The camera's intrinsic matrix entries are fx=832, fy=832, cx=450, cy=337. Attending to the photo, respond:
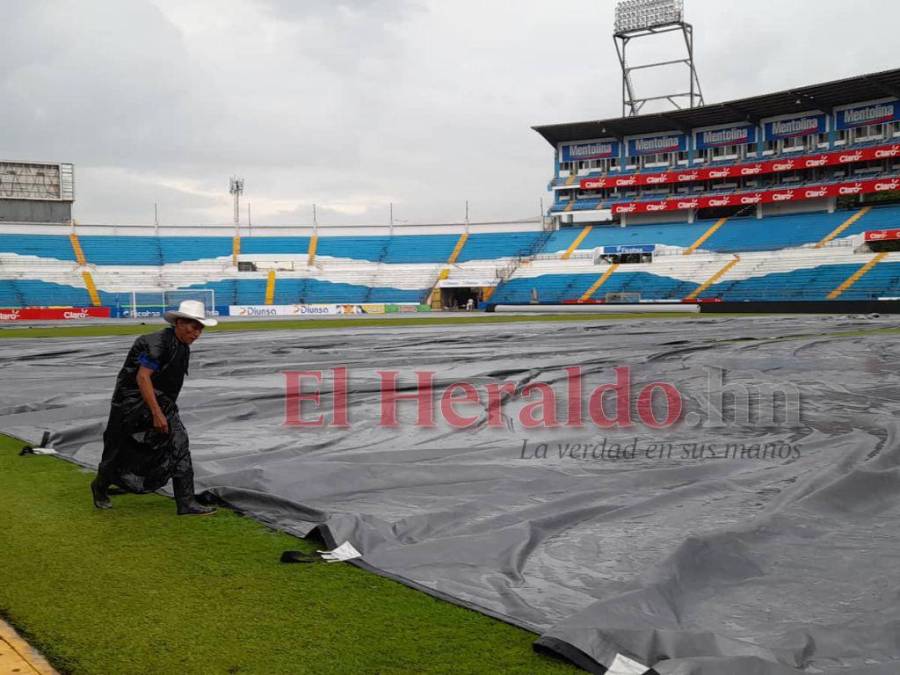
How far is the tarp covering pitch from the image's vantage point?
340 cm

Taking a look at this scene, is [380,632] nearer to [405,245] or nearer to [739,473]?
[739,473]

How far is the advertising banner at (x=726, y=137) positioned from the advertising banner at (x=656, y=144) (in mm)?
1340

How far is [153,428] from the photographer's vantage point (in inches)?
210

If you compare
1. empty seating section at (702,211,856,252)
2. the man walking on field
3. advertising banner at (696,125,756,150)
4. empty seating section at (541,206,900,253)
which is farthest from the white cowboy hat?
advertising banner at (696,125,756,150)

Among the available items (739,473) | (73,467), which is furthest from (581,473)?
(73,467)

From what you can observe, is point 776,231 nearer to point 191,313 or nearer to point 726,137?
point 726,137

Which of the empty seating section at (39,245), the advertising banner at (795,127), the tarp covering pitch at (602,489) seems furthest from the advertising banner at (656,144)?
the tarp covering pitch at (602,489)

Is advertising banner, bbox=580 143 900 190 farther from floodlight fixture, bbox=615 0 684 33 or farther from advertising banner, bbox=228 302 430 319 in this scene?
advertising banner, bbox=228 302 430 319

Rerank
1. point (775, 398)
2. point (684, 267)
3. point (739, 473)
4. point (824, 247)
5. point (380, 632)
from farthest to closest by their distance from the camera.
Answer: point (684, 267)
point (824, 247)
point (775, 398)
point (739, 473)
point (380, 632)

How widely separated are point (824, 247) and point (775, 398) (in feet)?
150

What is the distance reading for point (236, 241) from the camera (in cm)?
6731

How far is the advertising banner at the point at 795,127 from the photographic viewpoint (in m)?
56.5

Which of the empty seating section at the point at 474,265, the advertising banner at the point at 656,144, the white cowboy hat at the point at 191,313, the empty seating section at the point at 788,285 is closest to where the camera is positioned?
the white cowboy hat at the point at 191,313

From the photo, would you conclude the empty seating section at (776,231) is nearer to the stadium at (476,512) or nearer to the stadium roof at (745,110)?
the stadium roof at (745,110)
